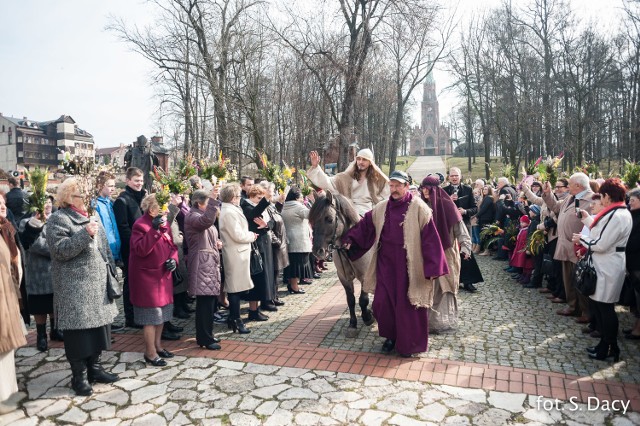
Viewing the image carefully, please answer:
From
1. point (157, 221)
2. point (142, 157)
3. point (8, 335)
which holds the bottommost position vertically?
point (8, 335)

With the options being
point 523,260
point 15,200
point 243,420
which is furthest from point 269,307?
point 523,260

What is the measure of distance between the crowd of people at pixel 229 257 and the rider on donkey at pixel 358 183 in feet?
0.06

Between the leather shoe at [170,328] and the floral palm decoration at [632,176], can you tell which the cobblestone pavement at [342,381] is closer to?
the leather shoe at [170,328]

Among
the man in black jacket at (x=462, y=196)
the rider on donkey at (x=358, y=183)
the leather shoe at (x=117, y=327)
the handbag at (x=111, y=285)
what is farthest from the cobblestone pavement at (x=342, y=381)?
the man in black jacket at (x=462, y=196)

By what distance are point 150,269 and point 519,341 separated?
4.65 m

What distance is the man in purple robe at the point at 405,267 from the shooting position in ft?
16.2

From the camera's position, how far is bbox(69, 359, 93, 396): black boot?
425cm

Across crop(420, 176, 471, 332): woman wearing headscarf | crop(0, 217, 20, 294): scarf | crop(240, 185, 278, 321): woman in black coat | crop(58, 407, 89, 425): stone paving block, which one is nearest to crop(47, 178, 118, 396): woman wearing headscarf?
crop(58, 407, 89, 425): stone paving block

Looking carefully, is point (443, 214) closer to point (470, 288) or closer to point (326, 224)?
point (326, 224)

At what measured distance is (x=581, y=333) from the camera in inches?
227

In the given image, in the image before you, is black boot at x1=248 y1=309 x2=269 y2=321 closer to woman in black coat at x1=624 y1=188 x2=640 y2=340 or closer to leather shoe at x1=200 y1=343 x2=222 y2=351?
leather shoe at x1=200 y1=343 x2=222 y2=351

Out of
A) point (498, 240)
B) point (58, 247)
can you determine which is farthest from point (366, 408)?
point (498, 240)

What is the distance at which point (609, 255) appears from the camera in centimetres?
477

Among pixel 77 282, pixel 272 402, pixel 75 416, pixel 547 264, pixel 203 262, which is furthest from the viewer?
pixel 547 264
